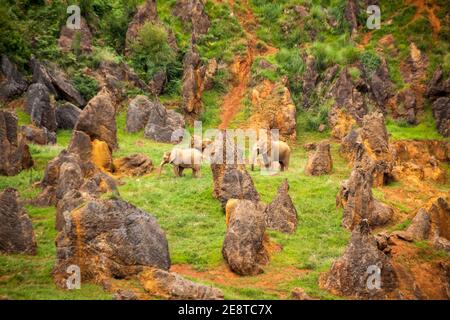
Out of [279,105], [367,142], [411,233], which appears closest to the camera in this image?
[411,233]

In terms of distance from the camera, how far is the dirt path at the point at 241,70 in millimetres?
49597

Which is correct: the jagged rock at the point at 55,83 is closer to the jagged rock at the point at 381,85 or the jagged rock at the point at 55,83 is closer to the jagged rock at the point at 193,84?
the jagged rock at the point at 193,84

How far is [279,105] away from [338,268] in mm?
29290

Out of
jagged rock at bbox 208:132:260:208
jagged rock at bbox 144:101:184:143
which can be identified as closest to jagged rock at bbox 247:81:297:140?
jagged rock at bbox 144:101:184:143

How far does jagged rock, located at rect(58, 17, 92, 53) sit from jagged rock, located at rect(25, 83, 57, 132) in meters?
8.95

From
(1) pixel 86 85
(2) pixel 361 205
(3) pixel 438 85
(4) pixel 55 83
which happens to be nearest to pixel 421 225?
(2) pixel 361 205

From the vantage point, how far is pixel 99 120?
108 ft

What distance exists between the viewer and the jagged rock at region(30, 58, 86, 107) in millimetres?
43719

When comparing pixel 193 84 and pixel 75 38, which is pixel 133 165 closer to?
pixel 193 84

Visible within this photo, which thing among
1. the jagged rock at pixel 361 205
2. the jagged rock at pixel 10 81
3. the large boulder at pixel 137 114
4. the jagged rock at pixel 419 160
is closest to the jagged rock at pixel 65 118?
the large boulder at pixel 137 114

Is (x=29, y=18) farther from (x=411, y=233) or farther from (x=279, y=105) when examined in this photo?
(x=411, y=233)

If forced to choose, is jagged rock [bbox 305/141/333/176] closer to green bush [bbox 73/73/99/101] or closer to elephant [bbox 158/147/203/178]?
elephant [bbox 158/147/203/178]

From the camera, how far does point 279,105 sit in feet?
157

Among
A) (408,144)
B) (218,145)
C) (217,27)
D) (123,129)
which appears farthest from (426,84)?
(218,145)
